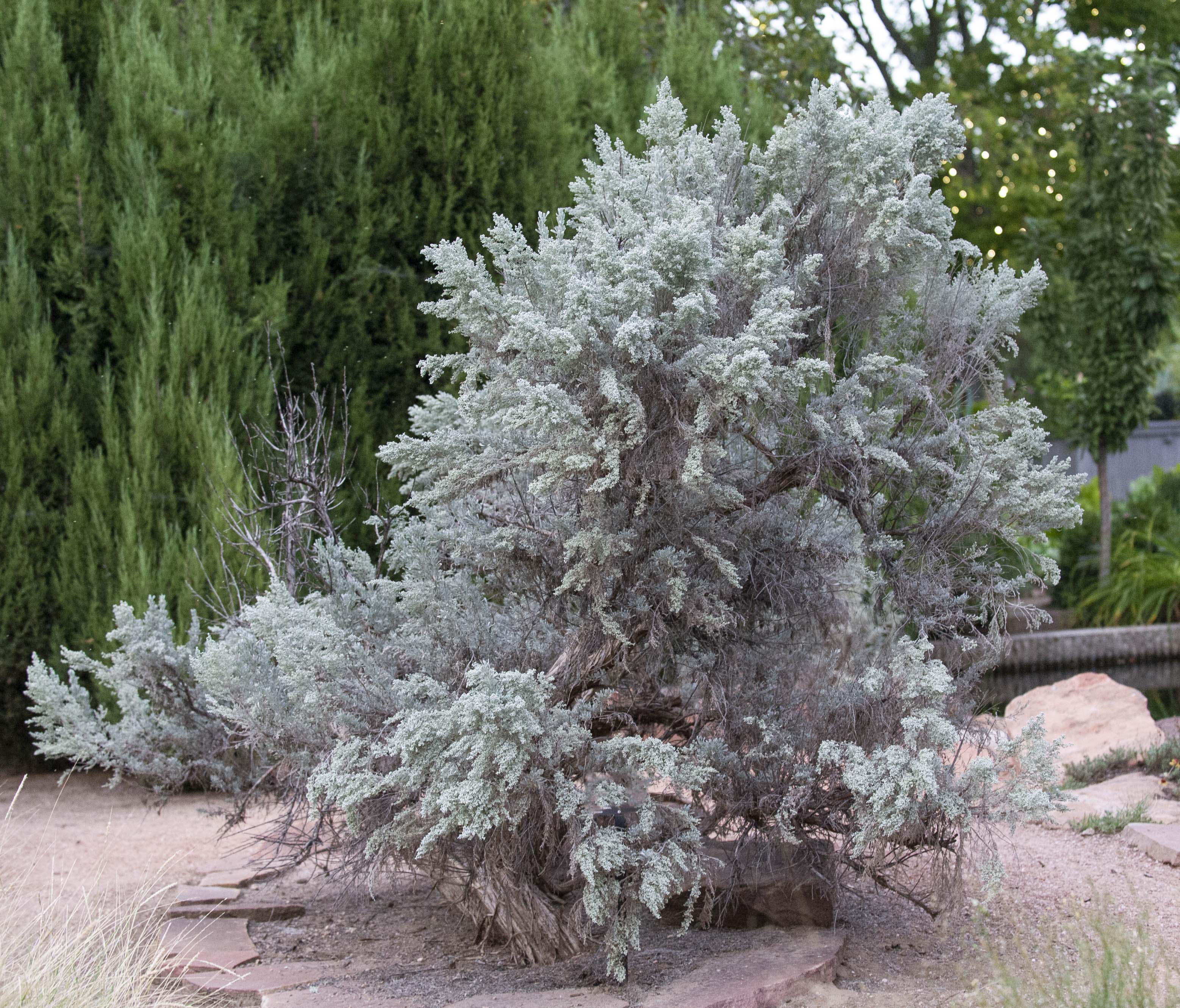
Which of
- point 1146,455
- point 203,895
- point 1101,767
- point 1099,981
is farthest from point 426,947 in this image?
point 1146,455

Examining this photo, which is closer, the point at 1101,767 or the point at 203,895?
the point at 203,895

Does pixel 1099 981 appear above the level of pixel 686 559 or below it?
below

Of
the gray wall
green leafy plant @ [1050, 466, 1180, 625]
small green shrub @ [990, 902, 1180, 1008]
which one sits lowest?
small green shrub @ [990, 902, 1180, 1008]

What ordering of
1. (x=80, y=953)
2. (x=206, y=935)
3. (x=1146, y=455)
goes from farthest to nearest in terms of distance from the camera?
Answer: (x=1146, y=455)
(x=206, y=935)
(x=80, y=953)

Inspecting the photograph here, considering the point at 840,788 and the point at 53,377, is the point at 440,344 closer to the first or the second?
the point at 53,377

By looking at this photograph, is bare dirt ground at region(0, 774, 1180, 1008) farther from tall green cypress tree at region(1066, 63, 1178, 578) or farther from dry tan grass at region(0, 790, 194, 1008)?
tall green cypress tree at region(1066, 63, 1178, 578)

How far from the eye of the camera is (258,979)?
354cm

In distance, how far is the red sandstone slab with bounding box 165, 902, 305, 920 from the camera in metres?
4.21

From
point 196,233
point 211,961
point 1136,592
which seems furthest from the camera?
point 1136,592

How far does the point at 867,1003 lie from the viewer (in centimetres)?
318

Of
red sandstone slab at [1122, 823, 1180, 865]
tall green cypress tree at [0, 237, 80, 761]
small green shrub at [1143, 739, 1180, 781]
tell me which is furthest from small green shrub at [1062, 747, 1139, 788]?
tall green cypress tree at [0, 237, 80, 761]

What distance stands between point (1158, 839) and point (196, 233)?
5.92 meters

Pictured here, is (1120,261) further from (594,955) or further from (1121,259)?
(594,955)

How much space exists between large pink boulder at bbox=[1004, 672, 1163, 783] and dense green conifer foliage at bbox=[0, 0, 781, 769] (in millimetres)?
4210
